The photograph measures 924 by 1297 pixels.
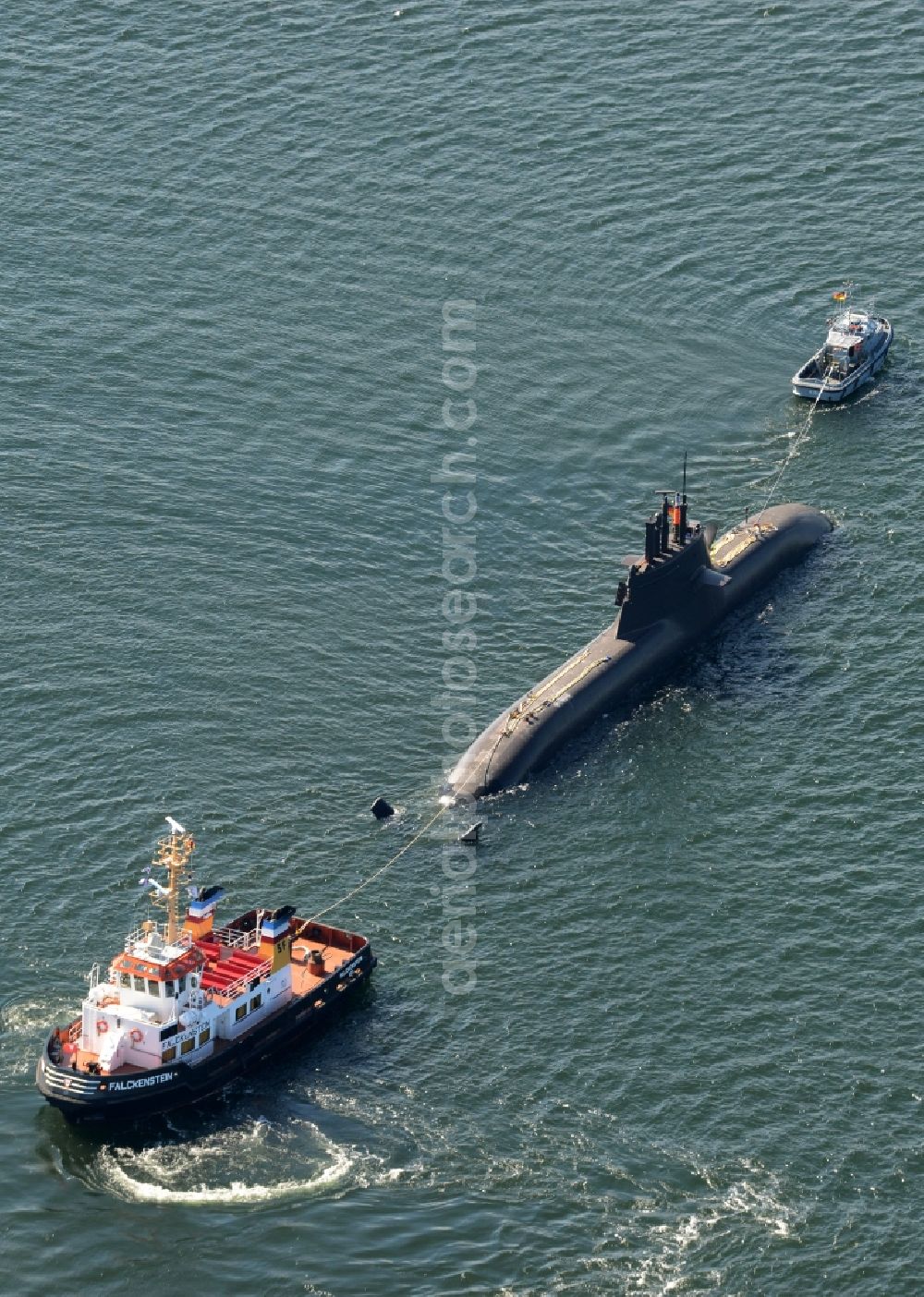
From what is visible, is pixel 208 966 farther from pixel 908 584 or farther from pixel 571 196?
pixel 571 196

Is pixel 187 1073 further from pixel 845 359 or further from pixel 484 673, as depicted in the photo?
pixel 845 359

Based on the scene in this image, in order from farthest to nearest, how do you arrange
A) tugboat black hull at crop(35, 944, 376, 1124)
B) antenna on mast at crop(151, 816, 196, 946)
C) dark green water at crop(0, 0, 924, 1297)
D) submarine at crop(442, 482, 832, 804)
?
submarine at crop(442, 482, 832, 804) < antenna on mast at crop(151, 816, 196, 946) < tugboat black hull at crop(35, 944, 376, 1124) < dark green water at crop(0, 0, 924, 1297)

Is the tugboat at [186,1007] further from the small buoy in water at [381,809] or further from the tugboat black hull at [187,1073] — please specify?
the small buoy in water at [381,809]

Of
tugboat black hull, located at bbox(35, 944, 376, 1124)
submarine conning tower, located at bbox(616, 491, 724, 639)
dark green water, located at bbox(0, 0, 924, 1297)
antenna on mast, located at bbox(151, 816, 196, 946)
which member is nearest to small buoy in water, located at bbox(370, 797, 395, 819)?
dark green water, located at bbox(0, 0, 924, 1297)

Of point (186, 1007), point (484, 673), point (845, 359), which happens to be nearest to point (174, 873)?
point (186, 1007)

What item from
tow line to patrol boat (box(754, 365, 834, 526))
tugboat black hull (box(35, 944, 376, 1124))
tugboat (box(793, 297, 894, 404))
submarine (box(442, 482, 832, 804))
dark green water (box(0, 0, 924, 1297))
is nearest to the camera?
dark green water (box(0, 0, 924, 1297))

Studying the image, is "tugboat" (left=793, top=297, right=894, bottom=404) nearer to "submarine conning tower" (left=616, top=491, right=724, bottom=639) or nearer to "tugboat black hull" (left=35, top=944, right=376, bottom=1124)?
"submarine conning tower" (left=616, top=491, right=724, bottom=639)
